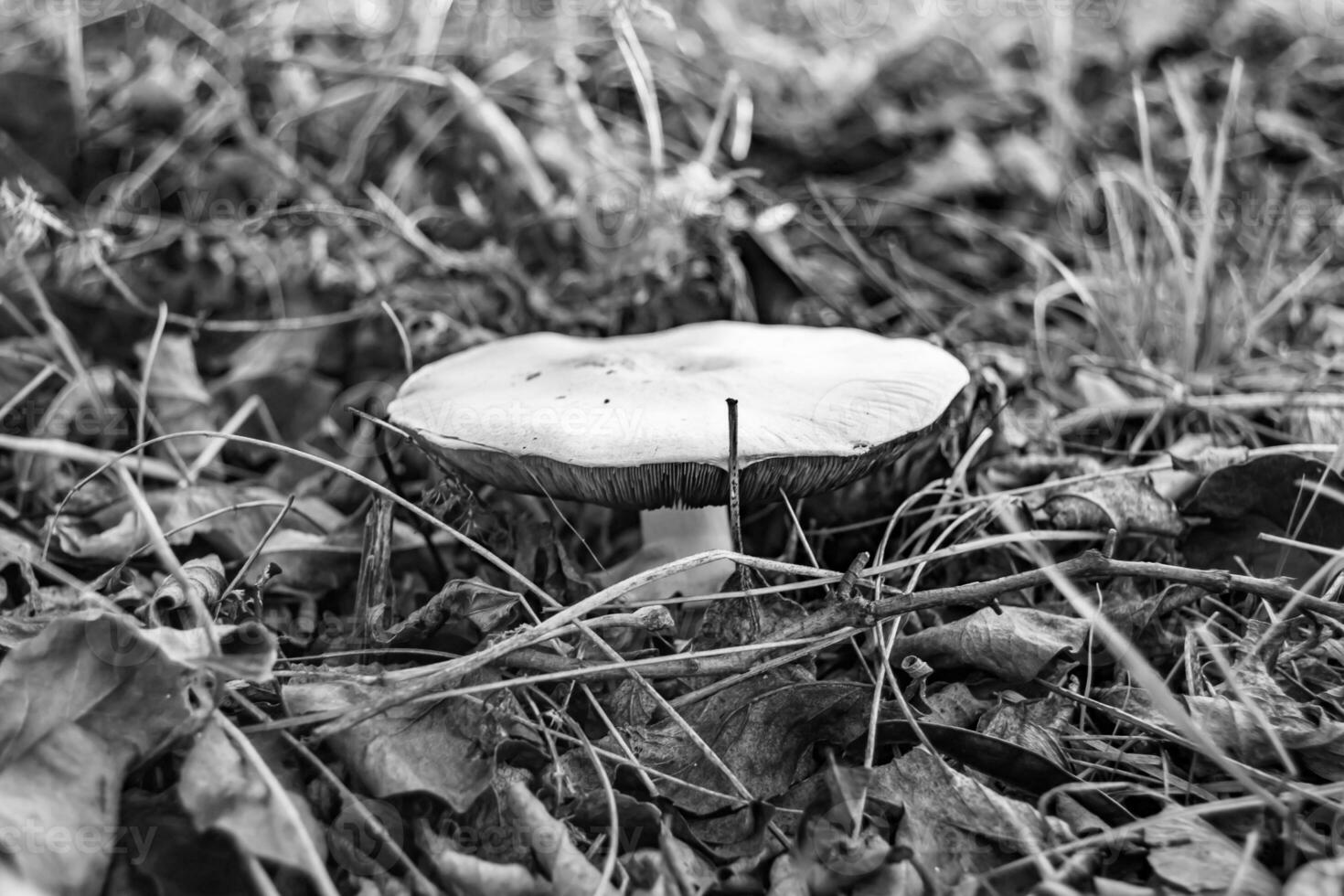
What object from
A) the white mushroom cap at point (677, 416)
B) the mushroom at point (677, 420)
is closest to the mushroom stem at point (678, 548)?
the mushroom at point (677, 420)

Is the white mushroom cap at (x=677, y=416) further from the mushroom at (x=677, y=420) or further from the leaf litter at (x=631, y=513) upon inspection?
the leaf litter at (x=631, y=513)

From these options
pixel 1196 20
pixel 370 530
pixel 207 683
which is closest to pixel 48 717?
pixel 207 683

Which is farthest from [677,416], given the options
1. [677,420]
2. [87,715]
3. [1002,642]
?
[87,715]

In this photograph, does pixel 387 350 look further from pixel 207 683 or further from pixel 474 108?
pixel 207 683

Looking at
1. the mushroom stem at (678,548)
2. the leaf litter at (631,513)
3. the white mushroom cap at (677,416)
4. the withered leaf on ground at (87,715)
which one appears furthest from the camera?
the mushroom stem at (678,548)

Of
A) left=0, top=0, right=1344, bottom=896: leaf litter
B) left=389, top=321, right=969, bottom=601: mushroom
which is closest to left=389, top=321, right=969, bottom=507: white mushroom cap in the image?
left=389, top=321, right=969, bottom=601: mushroom

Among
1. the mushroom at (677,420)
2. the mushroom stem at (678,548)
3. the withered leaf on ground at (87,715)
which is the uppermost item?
the mushroom at (677,420)

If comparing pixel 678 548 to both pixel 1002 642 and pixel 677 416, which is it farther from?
pixel 1002 642

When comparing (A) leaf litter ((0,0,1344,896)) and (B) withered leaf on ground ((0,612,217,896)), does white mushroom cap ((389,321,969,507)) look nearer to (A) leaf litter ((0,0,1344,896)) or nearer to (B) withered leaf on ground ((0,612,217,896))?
(A) leaf litter ((0,0,1344,896))
